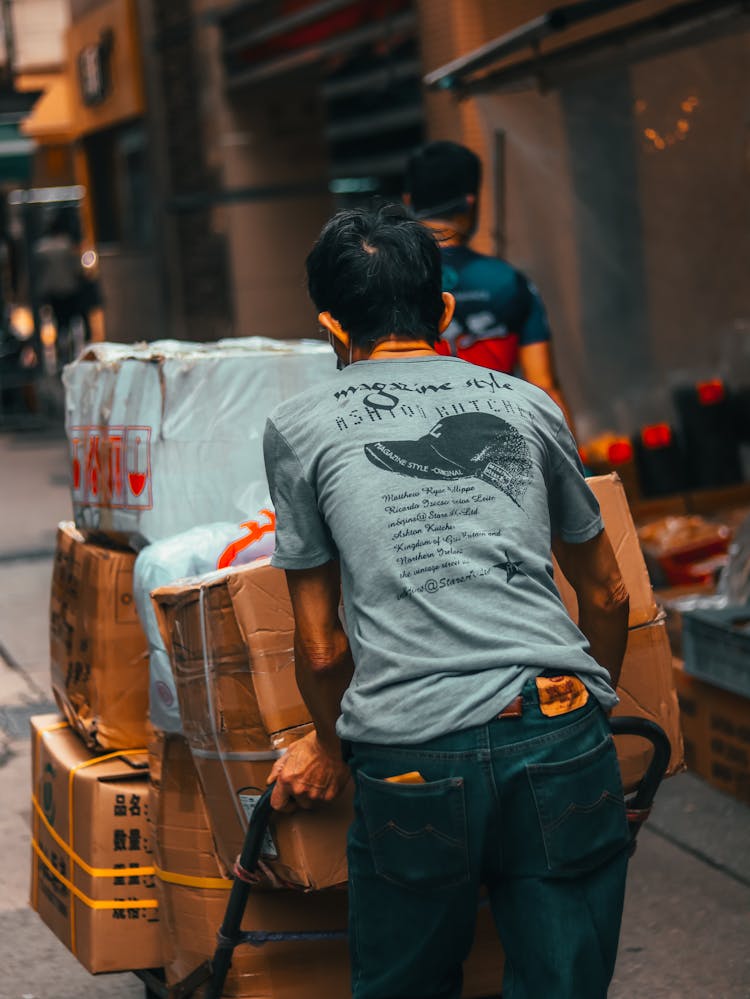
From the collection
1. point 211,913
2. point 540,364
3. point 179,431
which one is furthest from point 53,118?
point 211,913

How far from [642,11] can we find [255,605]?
4.97m

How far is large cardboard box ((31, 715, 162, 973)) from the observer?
348 centimetres

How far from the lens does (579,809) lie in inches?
94.0

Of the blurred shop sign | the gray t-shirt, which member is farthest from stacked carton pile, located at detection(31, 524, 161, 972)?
the blurred shop sign

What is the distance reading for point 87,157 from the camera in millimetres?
21062

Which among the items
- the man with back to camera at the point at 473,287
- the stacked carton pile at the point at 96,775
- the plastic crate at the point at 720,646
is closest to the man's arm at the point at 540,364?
the man with back to camera at the point at 473,287

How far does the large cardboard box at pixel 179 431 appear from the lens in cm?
371

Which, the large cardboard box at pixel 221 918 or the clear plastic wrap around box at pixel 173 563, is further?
the clear plastic wrap around box at pixel 173 563

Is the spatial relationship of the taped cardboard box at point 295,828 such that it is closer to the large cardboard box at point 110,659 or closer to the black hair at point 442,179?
the large cardboard box at point 110,659

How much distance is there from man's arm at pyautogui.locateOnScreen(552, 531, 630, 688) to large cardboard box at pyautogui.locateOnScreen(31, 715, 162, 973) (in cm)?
125

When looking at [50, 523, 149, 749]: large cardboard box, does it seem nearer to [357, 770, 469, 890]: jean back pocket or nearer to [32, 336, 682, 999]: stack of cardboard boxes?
[32, 336, 682, 999]: stack of cardboard boxes

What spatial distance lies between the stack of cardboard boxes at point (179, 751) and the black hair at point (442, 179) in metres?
1.06

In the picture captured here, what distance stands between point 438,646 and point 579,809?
33cm

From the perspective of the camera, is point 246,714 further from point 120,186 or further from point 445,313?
point 120,186
